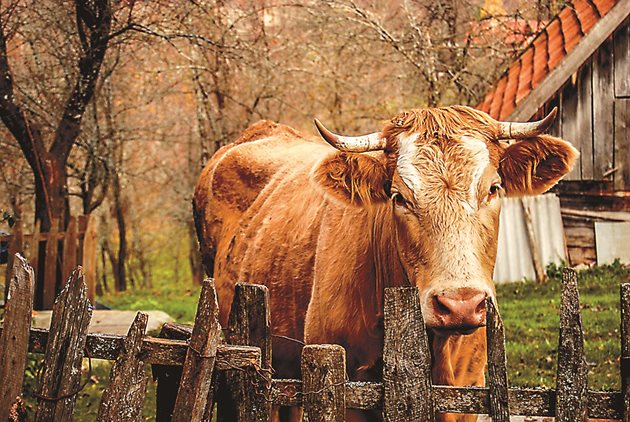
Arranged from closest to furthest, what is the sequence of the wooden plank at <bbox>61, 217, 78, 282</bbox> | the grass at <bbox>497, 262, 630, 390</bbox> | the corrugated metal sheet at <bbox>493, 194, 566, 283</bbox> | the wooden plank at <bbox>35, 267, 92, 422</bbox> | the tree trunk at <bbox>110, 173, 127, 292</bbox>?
the wooden plank at <bbox>35, 267, 92, 422</bbox> → the grass at <bbox>497, 262, 630, 390</bbox> → the wooden plank at <bbox>61, 217, 78, 282</bbox> → the corrugated metal sheet at <bbox>493, 194, 566, 283</bbox> → the tree trunk at <bbox>110, 173, 127, 292</bbox>

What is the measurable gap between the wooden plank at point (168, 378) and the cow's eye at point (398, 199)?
3.78ft

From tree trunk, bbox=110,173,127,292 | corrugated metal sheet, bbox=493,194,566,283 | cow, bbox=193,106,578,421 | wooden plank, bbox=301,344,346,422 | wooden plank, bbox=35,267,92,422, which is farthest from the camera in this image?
tree trunk, bbox=110,173,127,292

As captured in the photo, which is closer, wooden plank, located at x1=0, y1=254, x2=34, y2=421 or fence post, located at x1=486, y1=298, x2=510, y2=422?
fence post, located at x1=486, y1=298, x2=510, y2=422

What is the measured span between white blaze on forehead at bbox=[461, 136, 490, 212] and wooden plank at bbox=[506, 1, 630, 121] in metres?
7.99

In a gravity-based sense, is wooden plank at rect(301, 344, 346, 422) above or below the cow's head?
below

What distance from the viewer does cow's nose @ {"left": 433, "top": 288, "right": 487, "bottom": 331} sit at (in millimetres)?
3145

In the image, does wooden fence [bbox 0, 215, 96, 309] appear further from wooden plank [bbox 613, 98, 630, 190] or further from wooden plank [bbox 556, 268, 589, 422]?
wooden plank [bbox 556, 268, 589, 422]

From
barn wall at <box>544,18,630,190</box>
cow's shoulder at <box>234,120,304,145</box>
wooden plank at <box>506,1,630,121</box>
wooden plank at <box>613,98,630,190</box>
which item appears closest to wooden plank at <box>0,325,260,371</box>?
cow's shoulder at <box>234,120,304,145</box>

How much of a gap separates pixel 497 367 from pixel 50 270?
1040 cm

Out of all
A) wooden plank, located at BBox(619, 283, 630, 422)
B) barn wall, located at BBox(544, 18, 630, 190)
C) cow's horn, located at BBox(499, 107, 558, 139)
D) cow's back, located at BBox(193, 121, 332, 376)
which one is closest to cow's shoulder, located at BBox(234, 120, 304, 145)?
cow's back, located at BBox(193, 121, 332, 376)

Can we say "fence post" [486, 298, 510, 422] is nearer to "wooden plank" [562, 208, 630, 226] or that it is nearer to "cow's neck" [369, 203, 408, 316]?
"cow's neck" [369, 203, 408, 316]

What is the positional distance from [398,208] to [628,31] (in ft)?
32.1

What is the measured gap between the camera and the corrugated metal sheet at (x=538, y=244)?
13.5 m

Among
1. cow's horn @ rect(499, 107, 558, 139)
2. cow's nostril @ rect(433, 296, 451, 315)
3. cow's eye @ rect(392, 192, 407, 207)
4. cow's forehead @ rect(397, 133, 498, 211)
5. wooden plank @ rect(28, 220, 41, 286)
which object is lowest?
cow's nostril @ rect(433, 296, 451, 315)
